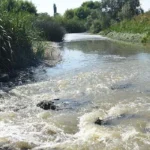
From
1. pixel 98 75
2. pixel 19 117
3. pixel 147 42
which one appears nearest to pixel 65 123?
pixel 19 117

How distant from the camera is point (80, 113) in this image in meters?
9.88

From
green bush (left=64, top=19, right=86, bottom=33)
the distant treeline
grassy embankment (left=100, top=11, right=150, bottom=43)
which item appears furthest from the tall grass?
green bush (left=64, top=19, right=86, bottom=33)

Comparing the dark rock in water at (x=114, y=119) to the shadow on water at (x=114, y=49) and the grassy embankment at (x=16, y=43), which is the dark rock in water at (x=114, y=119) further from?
the shadow on water at (x=114, y=49)

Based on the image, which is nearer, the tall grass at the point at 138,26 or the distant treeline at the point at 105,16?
the tall grass at the point at 138,26

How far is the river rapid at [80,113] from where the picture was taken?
7.54m

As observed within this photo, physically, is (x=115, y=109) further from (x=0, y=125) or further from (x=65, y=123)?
(x=0, y=125)

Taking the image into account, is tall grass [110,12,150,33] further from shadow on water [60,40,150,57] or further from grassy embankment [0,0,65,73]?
grassy embankment [0,0,65,73]

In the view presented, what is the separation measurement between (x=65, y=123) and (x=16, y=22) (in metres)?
9.61

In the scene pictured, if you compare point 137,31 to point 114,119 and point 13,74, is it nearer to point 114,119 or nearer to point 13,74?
point 13,74

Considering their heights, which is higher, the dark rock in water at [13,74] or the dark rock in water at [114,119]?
the dark rock in water at [13,74]

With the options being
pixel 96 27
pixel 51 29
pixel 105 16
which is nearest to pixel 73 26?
pixel 96 27

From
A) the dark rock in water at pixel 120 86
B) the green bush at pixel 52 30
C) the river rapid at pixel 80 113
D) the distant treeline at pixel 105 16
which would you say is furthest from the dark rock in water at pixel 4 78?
the distant treeline at pixel 105 16

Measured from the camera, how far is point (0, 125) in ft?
28.5

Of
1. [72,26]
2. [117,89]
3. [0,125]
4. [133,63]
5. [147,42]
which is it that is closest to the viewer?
[0,125]
